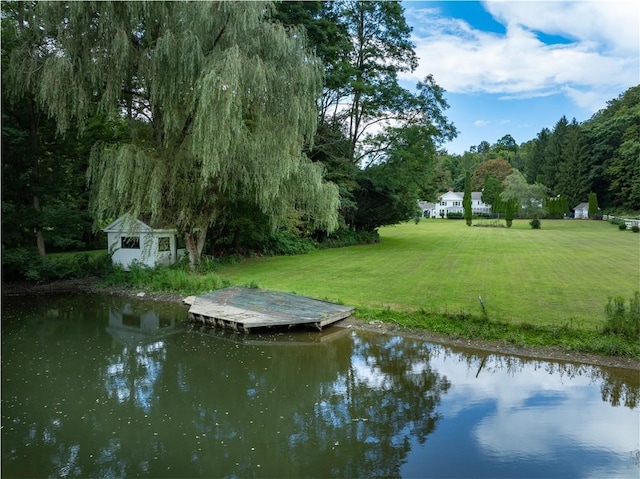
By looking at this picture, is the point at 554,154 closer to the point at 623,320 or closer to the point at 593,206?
the point at 593,206

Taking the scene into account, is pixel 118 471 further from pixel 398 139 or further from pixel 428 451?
pixel 398 139

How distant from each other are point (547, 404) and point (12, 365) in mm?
8476

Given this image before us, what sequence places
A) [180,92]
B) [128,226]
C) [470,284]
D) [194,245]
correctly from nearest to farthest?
[470,284], [180,92], [128,226], [194,245]

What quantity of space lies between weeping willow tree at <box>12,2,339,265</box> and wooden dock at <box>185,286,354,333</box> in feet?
11.6

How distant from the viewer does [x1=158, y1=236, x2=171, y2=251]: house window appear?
1450 cm

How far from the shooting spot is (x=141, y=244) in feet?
46.5

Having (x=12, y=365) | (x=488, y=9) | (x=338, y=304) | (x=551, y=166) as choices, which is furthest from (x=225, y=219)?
(x=551, y=166)

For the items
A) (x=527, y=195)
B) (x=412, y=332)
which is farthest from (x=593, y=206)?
(x=412, y=332)

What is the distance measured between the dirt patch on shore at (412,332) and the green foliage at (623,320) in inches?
21.9

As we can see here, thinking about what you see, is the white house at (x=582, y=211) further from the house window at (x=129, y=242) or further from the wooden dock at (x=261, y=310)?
the house window at (x=129, y=242)

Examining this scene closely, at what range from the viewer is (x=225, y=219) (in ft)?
52.4

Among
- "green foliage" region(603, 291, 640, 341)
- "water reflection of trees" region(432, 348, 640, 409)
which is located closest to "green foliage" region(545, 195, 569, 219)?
"green foliage" region(603, 291, 640, 341)

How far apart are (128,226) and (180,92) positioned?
484 centimetres

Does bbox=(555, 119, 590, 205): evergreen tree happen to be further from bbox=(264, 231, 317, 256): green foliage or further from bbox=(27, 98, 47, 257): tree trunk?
bbox=(27, 98, 47, 257): tree trunk
